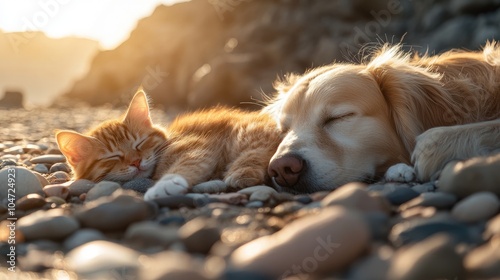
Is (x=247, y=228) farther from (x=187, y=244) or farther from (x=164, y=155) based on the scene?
(x=164, y=155)

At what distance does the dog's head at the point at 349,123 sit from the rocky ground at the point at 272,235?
0.53 m

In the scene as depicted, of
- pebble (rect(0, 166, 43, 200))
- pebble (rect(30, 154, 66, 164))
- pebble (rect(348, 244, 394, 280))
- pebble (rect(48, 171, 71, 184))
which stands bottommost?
pebble (rect(348, 244, 394, 280))

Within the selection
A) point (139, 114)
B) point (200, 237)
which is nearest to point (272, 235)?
point (200, 237)

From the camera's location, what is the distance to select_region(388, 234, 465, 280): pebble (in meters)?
1.69

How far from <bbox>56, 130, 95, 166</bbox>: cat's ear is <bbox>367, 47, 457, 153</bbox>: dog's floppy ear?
2397 millimetres

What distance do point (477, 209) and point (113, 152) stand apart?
302 centimetres

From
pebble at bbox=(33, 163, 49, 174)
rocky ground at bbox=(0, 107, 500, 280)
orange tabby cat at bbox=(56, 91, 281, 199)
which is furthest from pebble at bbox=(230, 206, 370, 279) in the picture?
pebble at bbox=(33, 163, 49, 174)

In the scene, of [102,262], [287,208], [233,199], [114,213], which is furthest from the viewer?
[233,199]

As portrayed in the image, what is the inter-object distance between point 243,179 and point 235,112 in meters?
1.65

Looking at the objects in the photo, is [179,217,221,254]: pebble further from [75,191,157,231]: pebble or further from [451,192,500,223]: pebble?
[451,192,500,223]: pebble

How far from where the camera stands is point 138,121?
4.87 m

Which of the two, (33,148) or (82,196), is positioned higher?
(33,148)

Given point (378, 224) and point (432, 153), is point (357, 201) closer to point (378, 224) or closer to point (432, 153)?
point (378, 224)

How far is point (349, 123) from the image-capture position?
4020mm
